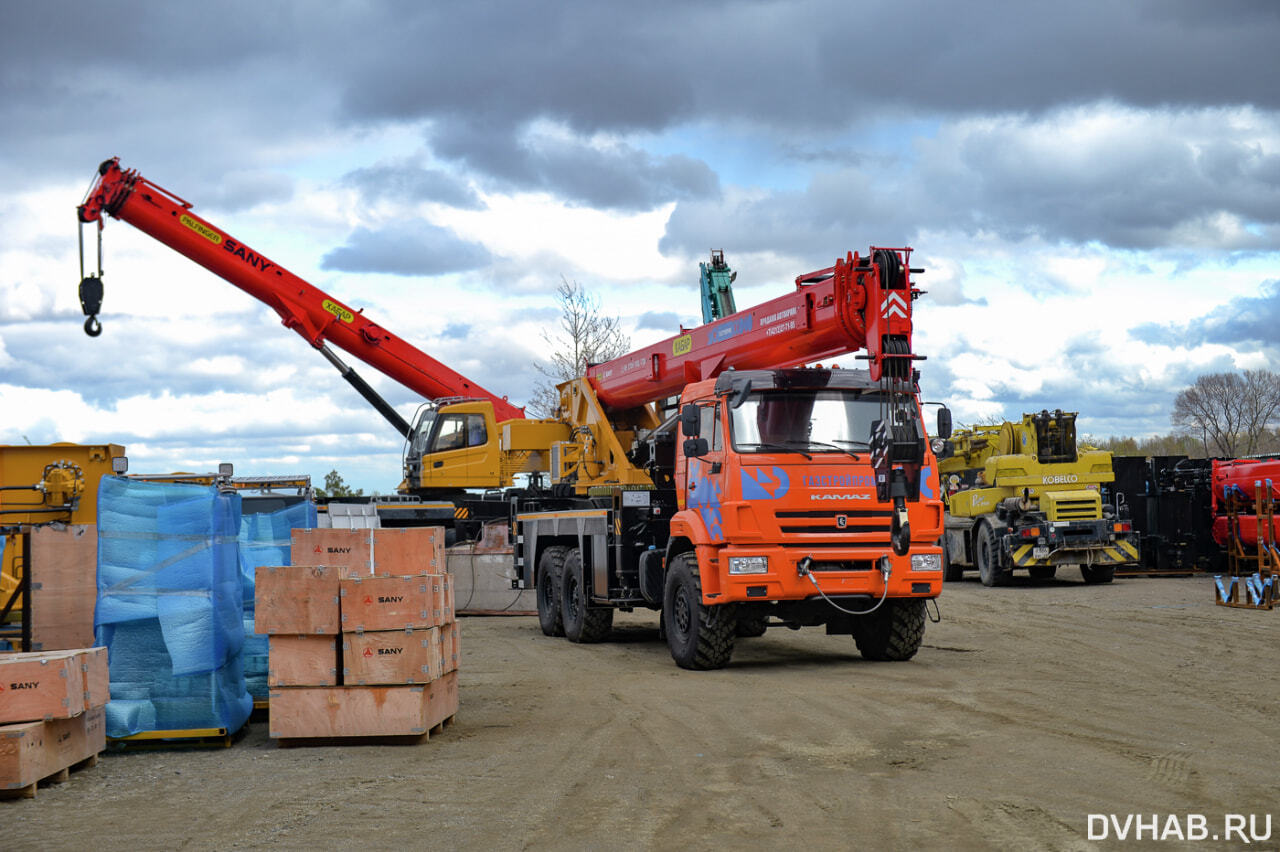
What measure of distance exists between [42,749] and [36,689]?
40cm

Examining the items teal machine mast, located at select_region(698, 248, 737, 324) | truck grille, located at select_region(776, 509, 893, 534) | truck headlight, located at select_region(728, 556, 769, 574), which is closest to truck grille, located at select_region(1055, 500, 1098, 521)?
teal machine mast, located at select_region(698, 248, 737, 324)

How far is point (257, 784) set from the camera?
→ 27.8ft

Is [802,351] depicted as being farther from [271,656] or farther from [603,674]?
[271,656]

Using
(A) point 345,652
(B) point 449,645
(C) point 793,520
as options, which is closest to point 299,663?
(A) point 345,652

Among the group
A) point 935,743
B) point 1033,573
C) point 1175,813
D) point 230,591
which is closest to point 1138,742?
point 935,743

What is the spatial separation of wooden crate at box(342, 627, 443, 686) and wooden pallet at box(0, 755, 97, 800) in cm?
183

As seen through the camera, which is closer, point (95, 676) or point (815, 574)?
point (95, 676)

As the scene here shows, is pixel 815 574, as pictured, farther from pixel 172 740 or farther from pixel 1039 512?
pixel 1039 512

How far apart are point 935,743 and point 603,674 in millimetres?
5258

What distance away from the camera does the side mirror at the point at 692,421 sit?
1403cm

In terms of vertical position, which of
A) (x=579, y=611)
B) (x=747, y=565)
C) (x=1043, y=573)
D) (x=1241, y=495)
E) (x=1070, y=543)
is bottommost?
(x=1043, y=573)

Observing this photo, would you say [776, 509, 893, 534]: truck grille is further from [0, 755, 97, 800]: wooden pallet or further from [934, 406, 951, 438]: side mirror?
[0, 755, 97, 800]: wooden pallet

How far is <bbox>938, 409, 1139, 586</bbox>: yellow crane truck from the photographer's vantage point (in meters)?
25.8

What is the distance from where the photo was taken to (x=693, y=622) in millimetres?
13836
